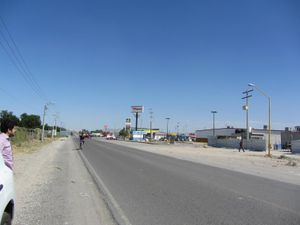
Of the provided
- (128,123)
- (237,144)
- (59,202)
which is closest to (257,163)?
(59,202)

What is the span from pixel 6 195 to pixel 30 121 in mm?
156773

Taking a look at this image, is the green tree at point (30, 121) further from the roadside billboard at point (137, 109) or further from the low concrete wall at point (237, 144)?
the low concrete wall at point (237, 144)

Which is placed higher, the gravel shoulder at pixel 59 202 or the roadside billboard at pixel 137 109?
the roadside billboard at pixel 137 109

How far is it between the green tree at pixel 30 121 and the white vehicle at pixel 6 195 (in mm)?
151841

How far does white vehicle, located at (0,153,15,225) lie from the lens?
518cm

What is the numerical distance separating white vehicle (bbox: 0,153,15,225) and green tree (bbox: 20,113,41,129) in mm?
151841

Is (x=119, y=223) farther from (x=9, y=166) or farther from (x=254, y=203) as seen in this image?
(x=254, y=203)

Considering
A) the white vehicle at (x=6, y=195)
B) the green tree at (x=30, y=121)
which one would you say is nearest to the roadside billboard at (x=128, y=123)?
the green tree at (x=30, y=121)

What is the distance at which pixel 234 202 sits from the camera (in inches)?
438

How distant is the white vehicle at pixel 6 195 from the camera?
518cm

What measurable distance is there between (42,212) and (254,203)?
541cm

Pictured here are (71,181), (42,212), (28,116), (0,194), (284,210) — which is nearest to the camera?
(0,194)

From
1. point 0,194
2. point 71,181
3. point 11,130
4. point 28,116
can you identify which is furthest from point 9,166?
point 28,116

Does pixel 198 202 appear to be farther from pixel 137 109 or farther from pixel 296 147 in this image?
pixel 137 109
